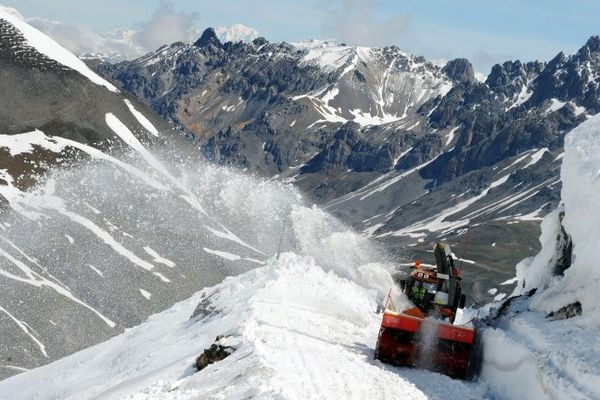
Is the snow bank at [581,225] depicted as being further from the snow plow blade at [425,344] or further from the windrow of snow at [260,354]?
the windrow of snow at [260,354]

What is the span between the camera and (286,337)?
1018 inches

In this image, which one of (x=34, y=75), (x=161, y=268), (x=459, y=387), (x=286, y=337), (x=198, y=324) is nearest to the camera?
(x=459, y=387)

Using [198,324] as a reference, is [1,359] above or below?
below

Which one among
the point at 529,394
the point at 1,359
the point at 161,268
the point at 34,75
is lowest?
the point at 1,359

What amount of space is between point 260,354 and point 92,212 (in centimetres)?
12219

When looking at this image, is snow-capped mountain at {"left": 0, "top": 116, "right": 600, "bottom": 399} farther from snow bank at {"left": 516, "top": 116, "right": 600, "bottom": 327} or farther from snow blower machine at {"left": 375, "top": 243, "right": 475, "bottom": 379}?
snow blower machine at {"left": 375, "top": 243, "right": 475, "bottom": 379}

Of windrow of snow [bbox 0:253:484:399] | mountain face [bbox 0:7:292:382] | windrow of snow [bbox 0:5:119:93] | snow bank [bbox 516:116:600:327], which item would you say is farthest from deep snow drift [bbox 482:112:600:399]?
windrow of snow [bbox 0:5:119:93]

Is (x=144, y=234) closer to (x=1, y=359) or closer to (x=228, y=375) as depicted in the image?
(x=1, y=359)

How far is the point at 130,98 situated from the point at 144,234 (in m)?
63.6

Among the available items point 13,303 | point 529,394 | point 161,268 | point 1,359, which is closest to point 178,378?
point 529,394

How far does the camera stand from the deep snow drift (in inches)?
768

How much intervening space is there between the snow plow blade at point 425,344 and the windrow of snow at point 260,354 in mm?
677

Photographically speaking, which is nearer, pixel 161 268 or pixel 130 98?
pixel 161 268

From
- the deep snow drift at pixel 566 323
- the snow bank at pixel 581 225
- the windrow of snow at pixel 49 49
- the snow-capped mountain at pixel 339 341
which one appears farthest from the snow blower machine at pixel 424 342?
the windrow of snow at pixel 49 49
